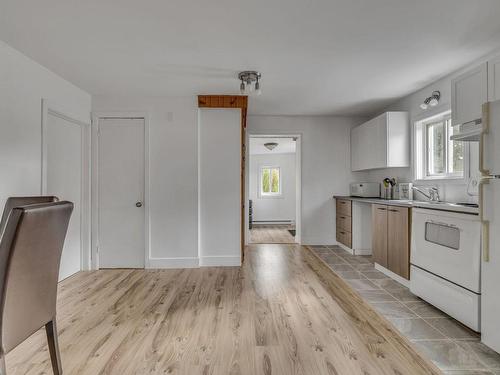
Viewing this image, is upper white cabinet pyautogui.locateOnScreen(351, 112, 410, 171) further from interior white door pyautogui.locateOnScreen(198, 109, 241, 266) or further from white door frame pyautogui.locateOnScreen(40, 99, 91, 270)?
white door frame pyautogui.locateOnScreen(40, 99, 91, 270)

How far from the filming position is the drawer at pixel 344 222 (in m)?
4.65

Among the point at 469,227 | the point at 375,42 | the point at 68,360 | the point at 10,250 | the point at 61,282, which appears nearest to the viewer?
the point at 10,250

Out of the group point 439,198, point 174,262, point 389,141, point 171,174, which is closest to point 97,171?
point 171,174

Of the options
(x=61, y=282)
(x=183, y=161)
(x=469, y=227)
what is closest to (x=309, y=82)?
(x=183, y=161)

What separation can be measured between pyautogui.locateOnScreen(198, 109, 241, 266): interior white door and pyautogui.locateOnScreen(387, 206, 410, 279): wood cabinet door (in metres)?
1.88

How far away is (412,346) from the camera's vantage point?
1.93 metres

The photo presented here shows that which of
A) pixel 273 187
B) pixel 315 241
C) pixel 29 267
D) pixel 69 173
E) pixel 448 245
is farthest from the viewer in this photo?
pixel 273 187

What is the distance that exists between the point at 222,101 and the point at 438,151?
9.37 ft

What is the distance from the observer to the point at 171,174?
3836 mm

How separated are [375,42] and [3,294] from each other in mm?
2981

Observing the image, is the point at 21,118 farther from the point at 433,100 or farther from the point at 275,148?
the point at 275,148

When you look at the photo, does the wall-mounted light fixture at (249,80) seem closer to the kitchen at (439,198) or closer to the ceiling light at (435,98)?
the kitchen at (439,198)

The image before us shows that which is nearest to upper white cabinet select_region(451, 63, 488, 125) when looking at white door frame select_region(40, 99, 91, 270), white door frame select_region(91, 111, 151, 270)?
white door frame select_region(91, 111, 151, 270)

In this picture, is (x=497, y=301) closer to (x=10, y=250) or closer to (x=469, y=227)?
(x=469, y=227)
